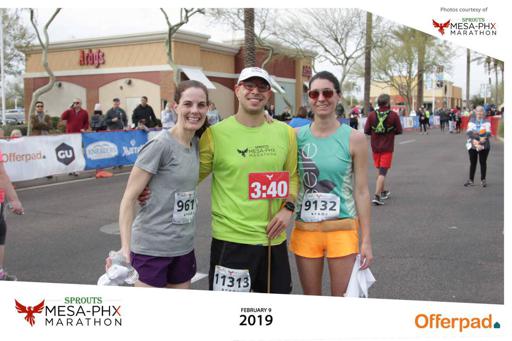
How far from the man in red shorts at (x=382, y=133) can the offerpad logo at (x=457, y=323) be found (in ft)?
19.1

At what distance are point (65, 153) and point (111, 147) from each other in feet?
5.29

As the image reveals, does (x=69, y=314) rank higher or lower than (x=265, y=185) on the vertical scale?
lower

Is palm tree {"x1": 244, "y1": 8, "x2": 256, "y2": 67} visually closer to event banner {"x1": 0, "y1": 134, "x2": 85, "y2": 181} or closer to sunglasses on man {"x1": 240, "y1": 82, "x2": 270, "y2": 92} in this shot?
event banner {"x1": 0, "y1": 134, "x2": 85, "y2": 181}

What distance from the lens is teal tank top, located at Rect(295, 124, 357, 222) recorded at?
3.05m

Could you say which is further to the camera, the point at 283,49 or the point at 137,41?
the point at 283,49

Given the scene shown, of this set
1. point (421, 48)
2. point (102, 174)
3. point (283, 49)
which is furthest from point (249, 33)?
point (421, 48)

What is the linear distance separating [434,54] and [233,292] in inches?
1744

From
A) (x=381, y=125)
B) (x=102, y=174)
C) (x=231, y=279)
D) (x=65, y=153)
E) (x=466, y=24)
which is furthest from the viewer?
(x=102, y=174)

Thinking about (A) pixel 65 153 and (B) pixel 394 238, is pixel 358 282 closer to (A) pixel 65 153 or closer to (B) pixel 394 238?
(B) pixel 394 238

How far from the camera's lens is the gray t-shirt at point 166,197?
286 cm

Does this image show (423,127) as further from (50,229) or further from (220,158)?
(220,158)

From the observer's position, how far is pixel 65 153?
12.4 meters

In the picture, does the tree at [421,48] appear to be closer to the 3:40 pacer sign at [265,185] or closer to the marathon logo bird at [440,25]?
the marathon logo bird at [440,25]

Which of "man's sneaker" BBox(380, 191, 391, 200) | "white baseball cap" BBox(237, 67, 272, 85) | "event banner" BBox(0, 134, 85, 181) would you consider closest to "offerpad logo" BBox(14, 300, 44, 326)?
"white baseball cap" BBox(237, 67, 272, 85)
